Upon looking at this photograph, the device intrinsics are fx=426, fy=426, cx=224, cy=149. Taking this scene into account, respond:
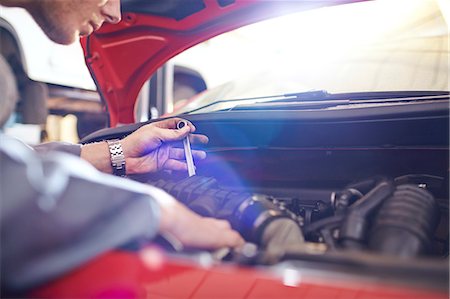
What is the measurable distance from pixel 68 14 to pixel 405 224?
3.89 ft

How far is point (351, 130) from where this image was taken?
44.4 inches

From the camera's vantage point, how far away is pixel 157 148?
1.48 m

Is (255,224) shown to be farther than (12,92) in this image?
No

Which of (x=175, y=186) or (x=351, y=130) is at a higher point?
(x=351, y=130)

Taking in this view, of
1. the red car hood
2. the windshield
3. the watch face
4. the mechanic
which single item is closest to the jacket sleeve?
the mechanic

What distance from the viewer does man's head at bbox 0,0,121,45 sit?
4.47ft

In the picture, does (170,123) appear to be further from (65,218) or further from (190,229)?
(65,218)

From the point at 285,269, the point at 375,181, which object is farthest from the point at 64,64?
the point at 285,269

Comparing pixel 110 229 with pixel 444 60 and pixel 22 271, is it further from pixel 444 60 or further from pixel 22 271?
pixel 444 60

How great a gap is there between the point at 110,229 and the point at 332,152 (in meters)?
0.79

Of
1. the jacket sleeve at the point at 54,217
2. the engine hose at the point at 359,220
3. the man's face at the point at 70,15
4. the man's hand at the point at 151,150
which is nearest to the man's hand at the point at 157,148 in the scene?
the man's hand at the point at 151,150

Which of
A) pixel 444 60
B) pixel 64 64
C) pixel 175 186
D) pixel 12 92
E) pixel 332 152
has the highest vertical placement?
pixel 64 64

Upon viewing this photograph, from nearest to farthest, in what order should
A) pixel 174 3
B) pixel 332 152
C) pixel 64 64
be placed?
pixel 332 152, pixel 174 3, pixel 64 64

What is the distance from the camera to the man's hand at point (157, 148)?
4.53 feet
